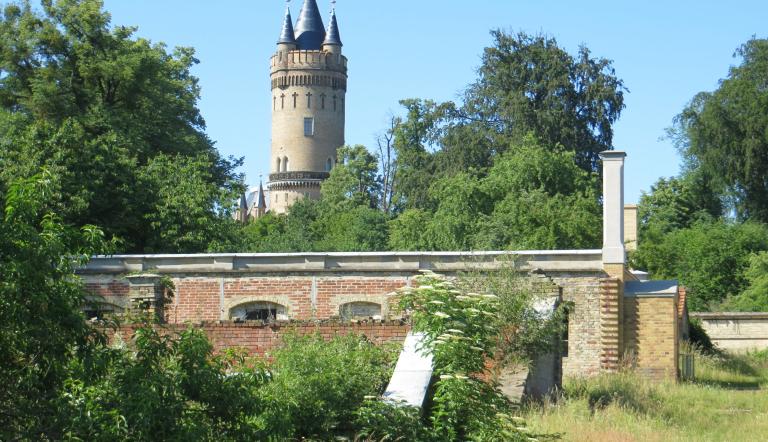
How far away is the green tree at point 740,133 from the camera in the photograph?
61.3 metres

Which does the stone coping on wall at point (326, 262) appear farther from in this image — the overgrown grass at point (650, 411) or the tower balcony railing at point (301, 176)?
the tower balcony railing at point (301, 176)

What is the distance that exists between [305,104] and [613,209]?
9761 centimetres

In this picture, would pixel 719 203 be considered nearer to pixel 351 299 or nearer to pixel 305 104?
pixel 351 299

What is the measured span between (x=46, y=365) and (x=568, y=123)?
2001 inches

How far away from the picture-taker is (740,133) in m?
62.4

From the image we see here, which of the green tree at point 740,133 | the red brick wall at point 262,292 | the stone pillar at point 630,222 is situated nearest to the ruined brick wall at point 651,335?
the red brick wall at point 262,292

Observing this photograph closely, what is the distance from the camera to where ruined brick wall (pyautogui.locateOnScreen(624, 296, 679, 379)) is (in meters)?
23.0

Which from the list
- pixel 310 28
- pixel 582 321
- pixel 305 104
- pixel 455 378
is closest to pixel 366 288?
pixel 582 321

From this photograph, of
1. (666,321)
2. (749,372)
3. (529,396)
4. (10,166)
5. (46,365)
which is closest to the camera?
(46,365)

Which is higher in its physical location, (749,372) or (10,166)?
(10,166)

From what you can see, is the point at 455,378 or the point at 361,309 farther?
the point at 361,309

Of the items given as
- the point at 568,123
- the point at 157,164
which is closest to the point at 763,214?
the point at 568,123

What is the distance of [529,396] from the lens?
16031 mm

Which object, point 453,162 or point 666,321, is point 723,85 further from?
point 666,321
